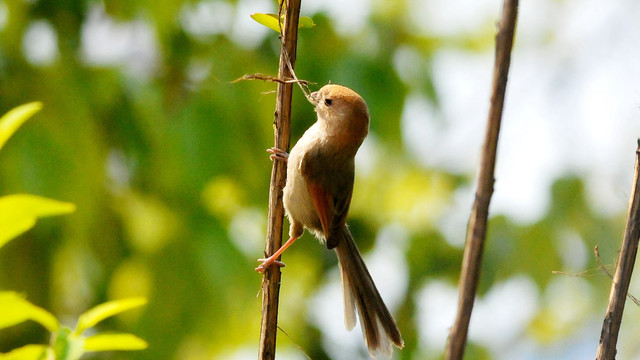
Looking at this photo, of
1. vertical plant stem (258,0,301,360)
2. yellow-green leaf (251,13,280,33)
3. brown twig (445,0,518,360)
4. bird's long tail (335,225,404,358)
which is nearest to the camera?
brown twig (445,0,518,360)

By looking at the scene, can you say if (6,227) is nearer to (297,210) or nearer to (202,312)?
(297,210)

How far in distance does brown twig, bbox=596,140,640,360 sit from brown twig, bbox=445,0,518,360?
466 millimetres

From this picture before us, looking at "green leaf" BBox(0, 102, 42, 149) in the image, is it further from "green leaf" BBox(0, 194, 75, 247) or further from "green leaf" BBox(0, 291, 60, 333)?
"green leaf" BBox(0, 291, 60, 333)

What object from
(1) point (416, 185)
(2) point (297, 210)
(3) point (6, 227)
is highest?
(1) point (416, 185)

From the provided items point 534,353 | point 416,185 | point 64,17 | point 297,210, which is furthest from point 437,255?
point 64,17

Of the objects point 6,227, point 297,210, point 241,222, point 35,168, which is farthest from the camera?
point 241,222

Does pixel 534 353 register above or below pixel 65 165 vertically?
below

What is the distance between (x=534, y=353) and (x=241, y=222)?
8.43 feet

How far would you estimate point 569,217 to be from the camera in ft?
15.9

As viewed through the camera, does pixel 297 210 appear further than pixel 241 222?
No

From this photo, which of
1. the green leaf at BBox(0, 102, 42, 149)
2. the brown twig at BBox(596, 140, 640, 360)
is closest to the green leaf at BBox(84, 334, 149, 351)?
the green leaf at BBox(0, 102, 42, 149)

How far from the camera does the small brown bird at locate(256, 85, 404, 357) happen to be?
10.4ft

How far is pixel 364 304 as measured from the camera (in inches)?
123

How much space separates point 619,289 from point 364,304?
6.65 ft
